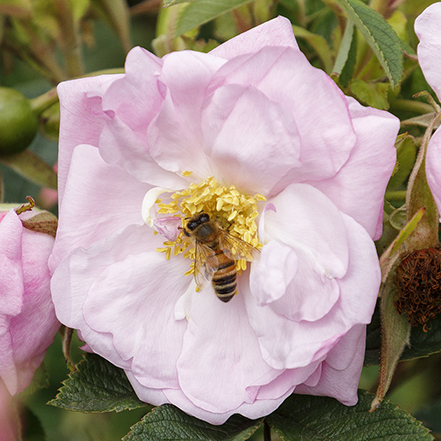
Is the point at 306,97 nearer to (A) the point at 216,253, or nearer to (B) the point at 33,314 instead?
(A) the point at 216,253

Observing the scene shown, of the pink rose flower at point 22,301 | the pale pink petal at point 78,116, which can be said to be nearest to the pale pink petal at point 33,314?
the pink rose flower at point 22,301

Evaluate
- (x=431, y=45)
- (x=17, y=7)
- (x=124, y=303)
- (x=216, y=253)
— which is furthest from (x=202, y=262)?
(x=17, y=7)

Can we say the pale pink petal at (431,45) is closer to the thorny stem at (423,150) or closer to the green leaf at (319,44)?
the thorny stem at (423,150)

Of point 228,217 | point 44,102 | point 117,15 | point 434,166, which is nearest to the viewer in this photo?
point 434,166

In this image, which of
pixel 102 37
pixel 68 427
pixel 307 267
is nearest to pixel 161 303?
pixel 307 267

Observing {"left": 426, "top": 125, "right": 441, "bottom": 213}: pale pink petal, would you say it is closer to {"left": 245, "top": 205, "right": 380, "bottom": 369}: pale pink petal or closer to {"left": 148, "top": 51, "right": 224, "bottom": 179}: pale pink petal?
{"left": 245, "top": 205, "right": 380, "bottom": 369}: pale pink petal

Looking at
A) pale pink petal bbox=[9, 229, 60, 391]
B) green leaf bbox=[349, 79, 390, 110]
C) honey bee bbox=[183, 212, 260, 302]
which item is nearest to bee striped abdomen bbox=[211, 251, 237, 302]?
honey bee bbox=[183, 212, 260, 302]

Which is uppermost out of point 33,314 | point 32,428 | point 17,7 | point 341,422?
point 17,7
